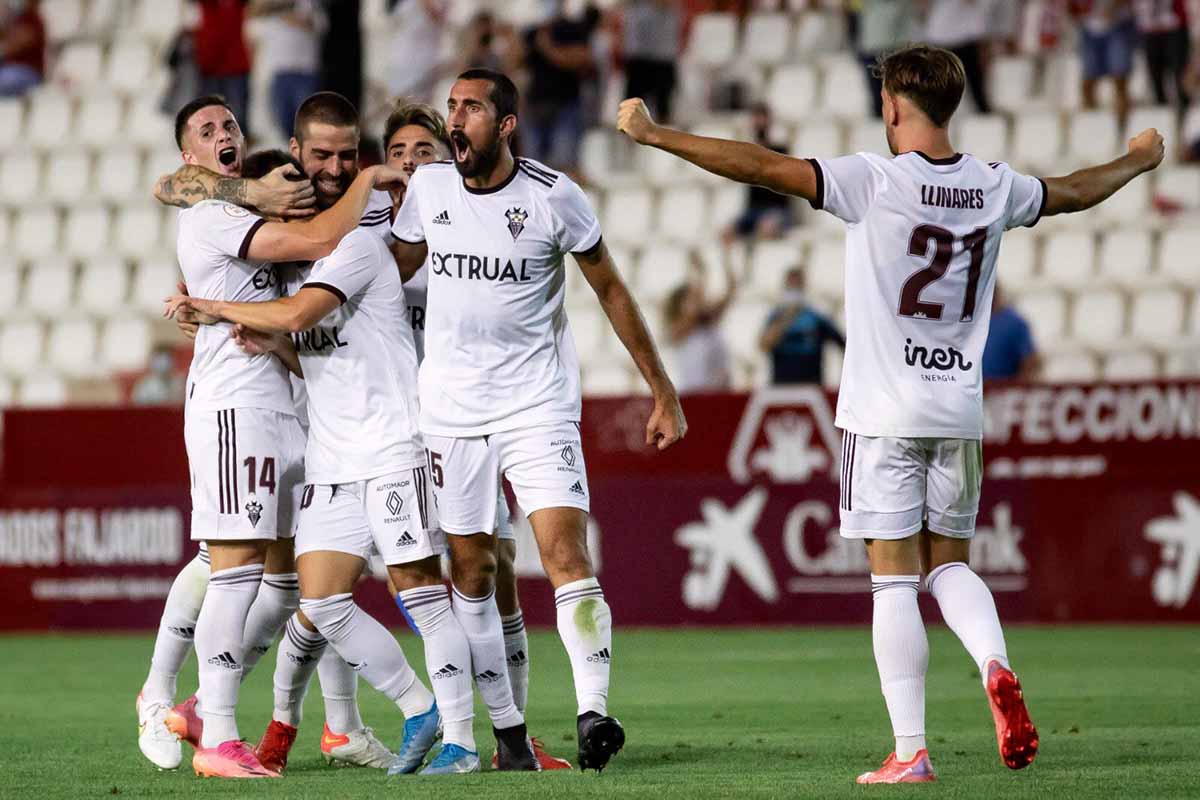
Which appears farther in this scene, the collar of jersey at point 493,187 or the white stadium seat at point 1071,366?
the white stadium seat at point 1071,366

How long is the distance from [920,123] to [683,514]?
8.12 meters

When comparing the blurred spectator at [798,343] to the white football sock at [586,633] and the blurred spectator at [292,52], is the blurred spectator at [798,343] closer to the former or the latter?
the blurred spectator at [292,52]

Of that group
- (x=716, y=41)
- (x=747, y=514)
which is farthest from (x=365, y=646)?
(x=716, y=41)

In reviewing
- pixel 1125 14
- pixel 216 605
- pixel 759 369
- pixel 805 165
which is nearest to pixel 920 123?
pixel 805 165

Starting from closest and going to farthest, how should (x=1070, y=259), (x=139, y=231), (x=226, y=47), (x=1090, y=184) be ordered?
(x=1090, y=184), (x=1070, y=259), (x=226, y=47), (x=139, y=231)

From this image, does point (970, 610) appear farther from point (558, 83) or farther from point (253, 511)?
point (558, 83)

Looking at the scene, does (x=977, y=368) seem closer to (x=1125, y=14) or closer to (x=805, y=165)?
(x=805, y=165)

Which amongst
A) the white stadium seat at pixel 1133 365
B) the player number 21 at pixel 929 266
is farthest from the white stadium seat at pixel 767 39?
the player number 21 at pixel 929 266

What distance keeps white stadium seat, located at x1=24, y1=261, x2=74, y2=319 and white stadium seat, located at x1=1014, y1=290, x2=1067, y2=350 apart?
932 cm

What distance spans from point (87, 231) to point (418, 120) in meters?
14.2

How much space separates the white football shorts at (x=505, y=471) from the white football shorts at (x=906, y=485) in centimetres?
95

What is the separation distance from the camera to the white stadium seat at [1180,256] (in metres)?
17.1

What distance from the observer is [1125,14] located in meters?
17.8

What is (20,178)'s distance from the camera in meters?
22.1
